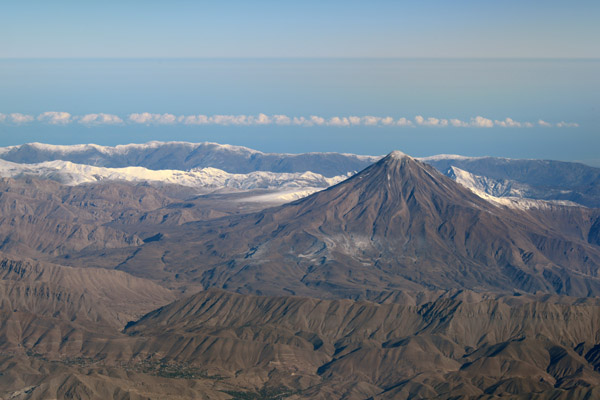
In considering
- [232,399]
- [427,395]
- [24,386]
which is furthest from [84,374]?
[427,395]

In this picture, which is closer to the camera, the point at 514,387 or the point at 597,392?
the point at 597,392

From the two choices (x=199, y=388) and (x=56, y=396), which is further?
(x=199, y=388)

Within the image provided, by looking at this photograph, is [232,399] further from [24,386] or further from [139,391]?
[24,386]

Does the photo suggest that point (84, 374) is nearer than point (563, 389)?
No

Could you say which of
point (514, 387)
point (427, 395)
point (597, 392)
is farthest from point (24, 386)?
point (597, 392)

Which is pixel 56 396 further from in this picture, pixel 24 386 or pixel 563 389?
pixel 563 389

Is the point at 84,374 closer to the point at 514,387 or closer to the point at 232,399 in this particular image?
the point at 232,399

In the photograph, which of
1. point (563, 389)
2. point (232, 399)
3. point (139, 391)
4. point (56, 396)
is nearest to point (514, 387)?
point (563, 389)
